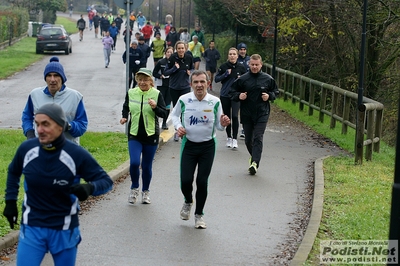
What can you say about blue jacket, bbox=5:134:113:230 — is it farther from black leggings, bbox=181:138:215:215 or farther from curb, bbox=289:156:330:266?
black leggings, bbox=181:138:215:215

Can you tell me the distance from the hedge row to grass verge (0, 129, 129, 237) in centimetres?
2898

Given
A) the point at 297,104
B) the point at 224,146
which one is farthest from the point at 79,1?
the point at 224,146

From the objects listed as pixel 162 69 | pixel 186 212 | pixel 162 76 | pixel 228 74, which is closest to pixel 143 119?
pixel 186 212

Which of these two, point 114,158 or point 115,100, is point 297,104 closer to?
point 115,100

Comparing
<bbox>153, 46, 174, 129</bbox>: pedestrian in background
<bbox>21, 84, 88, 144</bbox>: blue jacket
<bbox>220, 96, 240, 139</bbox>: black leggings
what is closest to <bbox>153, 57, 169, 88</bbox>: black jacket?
<bbox>153, 46, 174, 129</bbox>: pedestrian in background

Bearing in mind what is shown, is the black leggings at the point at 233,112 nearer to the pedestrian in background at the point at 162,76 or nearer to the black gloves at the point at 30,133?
the pedestrian in background at the point at 162,76

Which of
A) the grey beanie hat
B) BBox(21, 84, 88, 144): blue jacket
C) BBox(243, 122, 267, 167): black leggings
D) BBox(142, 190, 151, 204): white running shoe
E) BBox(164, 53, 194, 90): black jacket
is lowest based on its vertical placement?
BBox(142, 190, 151, 204): white running shoe

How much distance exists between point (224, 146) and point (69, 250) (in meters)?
10.2

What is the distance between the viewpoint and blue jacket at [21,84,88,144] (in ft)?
25.8

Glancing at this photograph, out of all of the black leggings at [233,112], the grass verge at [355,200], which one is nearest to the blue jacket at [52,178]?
the grass verge at [355,200]

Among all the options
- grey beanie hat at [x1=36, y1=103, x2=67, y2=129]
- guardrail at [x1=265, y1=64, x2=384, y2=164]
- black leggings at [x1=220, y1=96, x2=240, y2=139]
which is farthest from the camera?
black leggings at [x1=220, y1=96, x2=240, y2=139]

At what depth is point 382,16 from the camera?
1969 centimetres

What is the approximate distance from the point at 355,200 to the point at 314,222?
149cm

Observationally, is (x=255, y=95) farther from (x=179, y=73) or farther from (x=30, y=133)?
(x=30, y=133)
